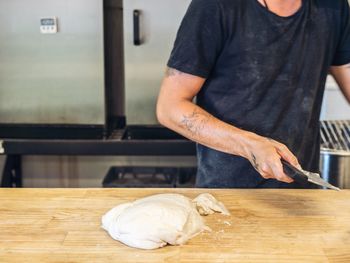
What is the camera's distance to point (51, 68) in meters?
2.02

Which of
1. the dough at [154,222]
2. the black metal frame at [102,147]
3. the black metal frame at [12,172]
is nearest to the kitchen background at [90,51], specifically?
the black metal frame at [102,147]

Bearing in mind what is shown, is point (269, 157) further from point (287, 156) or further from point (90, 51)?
point (90, 51)

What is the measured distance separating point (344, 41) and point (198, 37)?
390mm

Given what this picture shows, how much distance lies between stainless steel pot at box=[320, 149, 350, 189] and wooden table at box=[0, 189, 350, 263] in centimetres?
60

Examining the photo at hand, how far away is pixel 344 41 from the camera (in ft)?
3.91

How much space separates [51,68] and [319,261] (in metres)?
1.50

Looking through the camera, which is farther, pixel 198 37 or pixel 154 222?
pixel 198 37

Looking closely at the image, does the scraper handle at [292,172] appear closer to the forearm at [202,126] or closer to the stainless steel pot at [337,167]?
the forearm at [202,126]

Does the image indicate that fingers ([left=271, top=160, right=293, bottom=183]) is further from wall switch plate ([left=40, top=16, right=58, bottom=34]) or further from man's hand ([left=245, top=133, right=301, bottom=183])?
wall switch plate ([left=40, top=16, right=58, bottom=34])

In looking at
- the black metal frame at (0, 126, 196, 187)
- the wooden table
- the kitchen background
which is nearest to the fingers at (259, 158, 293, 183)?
the wooden table

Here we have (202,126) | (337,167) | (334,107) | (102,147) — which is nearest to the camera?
(202,126)

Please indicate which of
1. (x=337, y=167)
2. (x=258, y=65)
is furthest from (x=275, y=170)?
(x=337, y=167)

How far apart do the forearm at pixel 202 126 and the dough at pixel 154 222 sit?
0.46 ft

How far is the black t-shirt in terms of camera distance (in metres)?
1.05
